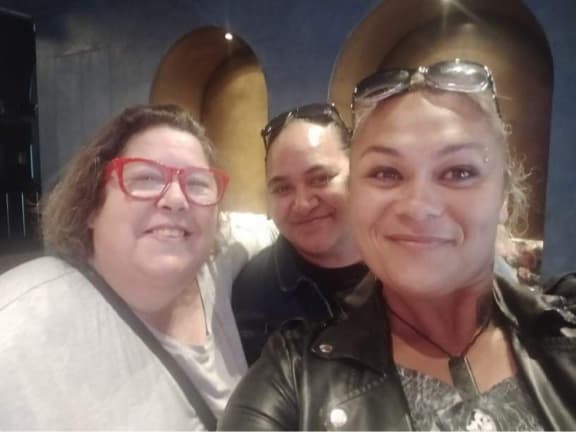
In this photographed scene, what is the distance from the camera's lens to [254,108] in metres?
4.25

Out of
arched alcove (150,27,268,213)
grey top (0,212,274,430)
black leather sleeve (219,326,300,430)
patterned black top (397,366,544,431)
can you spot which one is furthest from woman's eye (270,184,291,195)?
arched alcove (150,27,268,213)

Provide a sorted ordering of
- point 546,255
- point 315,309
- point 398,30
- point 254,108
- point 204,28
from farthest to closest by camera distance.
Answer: point 254,108
point 204,28
point 398,30
point 546,255
point 315,309

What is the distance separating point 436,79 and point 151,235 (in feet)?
2.45

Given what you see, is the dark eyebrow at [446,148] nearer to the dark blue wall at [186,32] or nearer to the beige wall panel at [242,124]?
the dark blue wall at [186,32]

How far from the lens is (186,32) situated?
Answer: 3.90 meters

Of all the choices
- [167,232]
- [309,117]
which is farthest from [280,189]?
[167,232]

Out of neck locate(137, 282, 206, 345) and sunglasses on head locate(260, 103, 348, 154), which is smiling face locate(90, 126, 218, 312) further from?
sunglasses on head locate(260, 103, 348, 154)

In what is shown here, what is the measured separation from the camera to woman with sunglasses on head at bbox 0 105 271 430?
0.94m

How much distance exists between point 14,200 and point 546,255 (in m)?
4.92

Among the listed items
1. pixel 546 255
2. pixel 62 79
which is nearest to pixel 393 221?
pixel 546 255

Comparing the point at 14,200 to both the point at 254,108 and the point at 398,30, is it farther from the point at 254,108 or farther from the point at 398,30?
the point at 398,30

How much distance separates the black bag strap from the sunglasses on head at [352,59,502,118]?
747 mm

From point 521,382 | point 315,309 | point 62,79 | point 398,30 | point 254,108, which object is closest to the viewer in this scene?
point 521,382

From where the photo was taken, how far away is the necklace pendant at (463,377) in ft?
2.68
